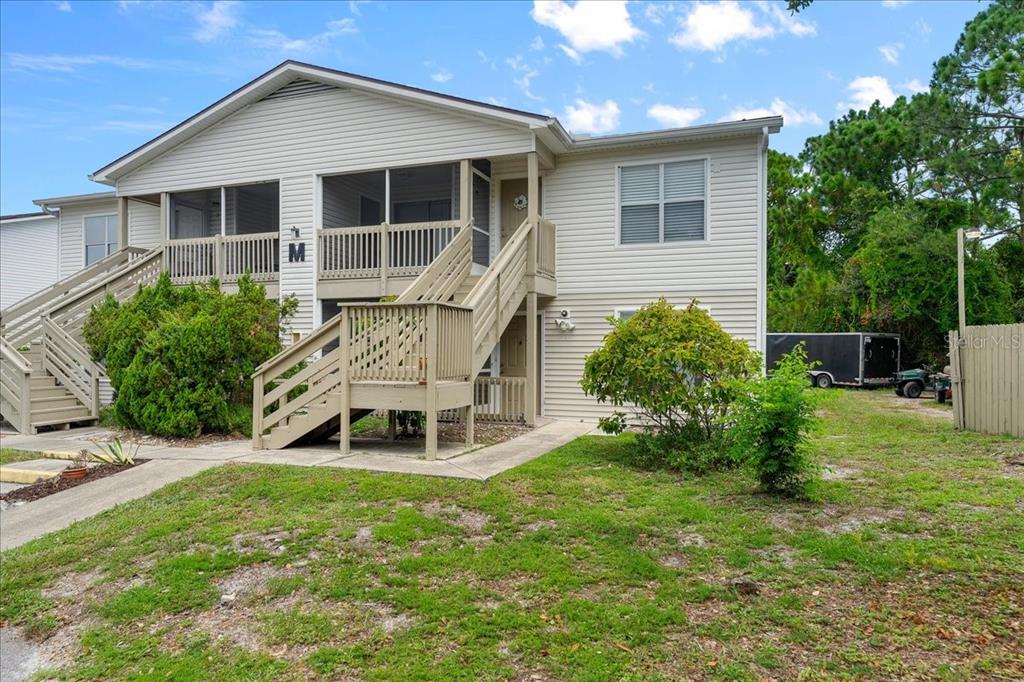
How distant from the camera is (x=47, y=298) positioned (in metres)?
14.0

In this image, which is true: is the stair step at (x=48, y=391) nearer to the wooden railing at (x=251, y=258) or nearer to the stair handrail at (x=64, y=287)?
the stair handrail at (x=64, y=287)

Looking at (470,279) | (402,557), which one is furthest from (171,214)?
(402,557)

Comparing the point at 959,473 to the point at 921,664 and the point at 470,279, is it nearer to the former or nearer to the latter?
the point at 921,664

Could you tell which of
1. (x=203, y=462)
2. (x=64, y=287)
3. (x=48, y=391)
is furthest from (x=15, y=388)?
(x=203, y=462)

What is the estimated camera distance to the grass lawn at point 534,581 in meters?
3.79

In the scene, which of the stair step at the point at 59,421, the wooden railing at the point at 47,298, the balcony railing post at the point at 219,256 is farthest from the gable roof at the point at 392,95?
the stair step at the point at 59,421

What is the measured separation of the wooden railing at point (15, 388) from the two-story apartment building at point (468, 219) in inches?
3.8

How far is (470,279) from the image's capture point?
12469 millimetres

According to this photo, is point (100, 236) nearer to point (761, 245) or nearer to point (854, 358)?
point (761, 245)

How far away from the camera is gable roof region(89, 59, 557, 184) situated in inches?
473

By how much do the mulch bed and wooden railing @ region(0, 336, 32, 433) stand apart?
431 centimetres

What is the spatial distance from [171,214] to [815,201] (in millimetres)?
27503

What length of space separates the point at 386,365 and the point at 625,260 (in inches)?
236
